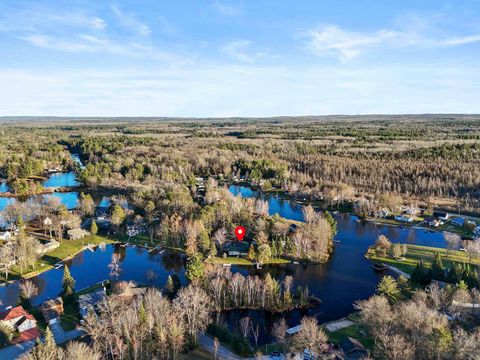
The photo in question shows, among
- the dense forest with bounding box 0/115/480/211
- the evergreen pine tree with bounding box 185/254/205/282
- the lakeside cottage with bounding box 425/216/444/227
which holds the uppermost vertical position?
Answer: the dense forest with bounding box 0/115/480/211

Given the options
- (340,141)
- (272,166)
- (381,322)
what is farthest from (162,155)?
(381,322)

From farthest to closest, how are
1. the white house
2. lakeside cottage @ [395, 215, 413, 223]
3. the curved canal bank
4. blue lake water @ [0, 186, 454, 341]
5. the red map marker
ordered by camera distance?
lakeside cottage @ [395, 215, 413, 223] → the red map marker → the white house → blue lake water @ [0, 186, 454, 341] → the curved canal bank

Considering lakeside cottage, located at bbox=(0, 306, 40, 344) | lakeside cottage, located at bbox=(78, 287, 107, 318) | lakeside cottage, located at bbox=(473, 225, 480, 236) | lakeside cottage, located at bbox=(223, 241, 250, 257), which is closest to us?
lakeside cottage, located at bbox=(0, 306, 40, 344)

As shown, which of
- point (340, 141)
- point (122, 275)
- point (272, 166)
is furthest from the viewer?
point (340, 141)

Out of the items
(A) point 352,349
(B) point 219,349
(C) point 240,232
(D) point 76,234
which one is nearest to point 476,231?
(C) point 240,232

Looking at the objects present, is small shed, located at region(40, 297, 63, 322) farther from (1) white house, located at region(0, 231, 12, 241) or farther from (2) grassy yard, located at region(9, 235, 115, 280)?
(1) white house, located at region(0, 231, 12, 241)

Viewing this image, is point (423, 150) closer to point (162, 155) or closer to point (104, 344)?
point (162, 155)

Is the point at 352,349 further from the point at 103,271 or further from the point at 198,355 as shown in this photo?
the point at 103,271

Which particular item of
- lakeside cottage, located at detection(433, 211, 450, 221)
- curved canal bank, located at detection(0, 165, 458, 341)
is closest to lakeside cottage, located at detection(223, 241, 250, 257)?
curved canal bank, located at detection(0, 165, 458, 341)
